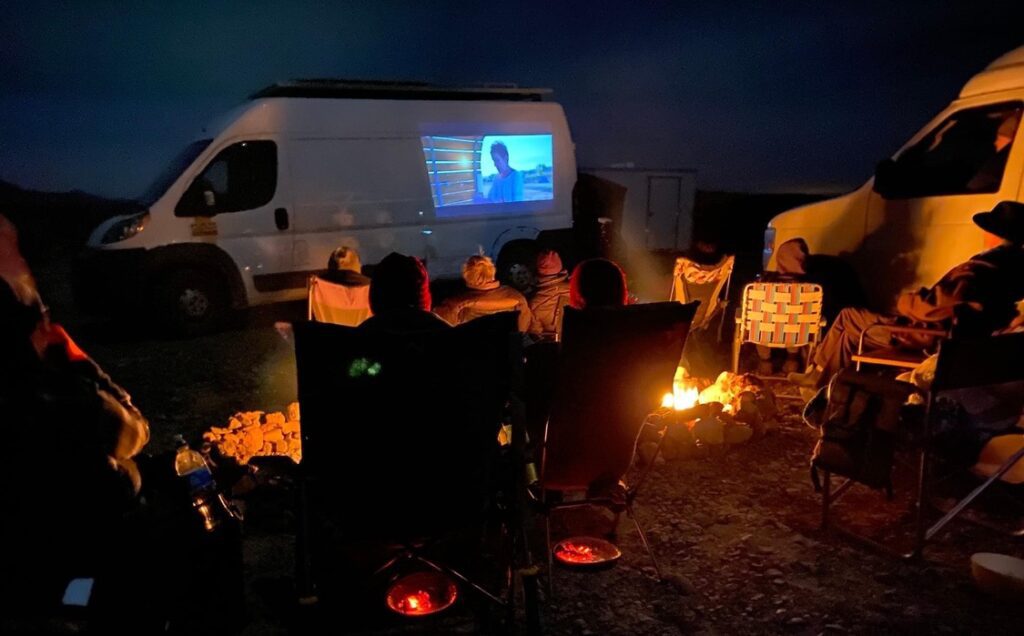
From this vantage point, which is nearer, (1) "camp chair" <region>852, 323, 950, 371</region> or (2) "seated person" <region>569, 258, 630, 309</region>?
(2) "seated person" <region>569, 258, 630, 309</region>

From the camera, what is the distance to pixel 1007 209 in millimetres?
4684

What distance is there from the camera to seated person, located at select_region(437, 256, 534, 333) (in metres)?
4.73

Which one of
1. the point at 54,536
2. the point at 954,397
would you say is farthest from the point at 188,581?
the point at 954,397

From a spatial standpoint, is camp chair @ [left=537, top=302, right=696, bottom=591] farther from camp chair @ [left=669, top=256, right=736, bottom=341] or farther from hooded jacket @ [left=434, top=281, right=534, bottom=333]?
camp chair @ [left=669, top=256, right=736, bottom=341]

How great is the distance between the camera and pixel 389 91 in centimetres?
868

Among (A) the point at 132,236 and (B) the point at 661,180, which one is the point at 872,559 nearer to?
(A) the point at 132,236

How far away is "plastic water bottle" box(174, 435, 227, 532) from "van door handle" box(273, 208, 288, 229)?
5.97 metres

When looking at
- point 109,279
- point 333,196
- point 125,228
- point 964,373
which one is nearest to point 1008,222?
point 964,373

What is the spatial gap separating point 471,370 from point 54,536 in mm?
1306

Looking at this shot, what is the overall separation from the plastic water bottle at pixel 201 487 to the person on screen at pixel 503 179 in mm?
7259

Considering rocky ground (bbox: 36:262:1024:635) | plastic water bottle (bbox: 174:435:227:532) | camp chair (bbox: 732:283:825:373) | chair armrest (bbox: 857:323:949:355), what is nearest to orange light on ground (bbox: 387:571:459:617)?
rocky ground (bbox: 36:262:1024:635)

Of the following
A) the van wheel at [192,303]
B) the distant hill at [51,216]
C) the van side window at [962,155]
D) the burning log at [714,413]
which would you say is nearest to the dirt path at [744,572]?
the burning log at [714,413]

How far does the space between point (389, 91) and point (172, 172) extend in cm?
269

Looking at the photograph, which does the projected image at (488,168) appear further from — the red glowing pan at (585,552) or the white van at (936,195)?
the red glowing pan at (585,552)
